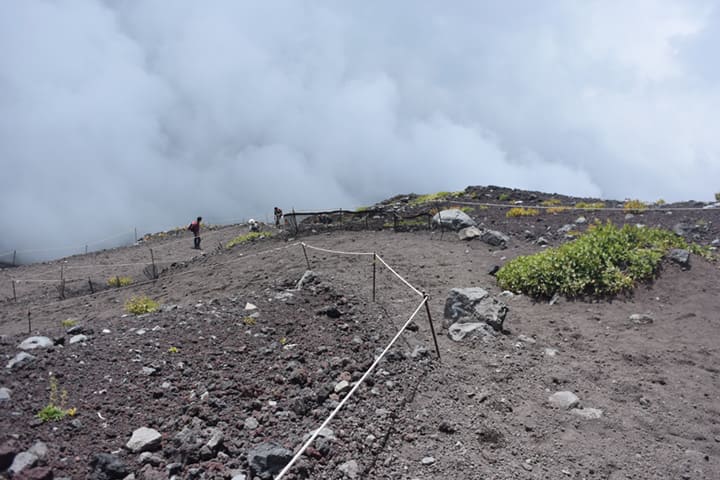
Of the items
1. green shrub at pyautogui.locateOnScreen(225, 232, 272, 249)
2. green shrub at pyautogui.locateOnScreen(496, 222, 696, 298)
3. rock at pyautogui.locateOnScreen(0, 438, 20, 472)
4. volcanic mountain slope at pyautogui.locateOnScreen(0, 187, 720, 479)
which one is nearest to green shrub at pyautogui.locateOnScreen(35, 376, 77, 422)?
volcanic mountain slope at pyautogui.locateOnScreen(0, 187, 720, 479)

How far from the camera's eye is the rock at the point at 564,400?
6.13 meters

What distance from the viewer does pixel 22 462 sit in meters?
4.52

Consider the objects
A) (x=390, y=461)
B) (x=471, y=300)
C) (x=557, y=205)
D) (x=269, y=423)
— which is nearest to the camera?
(x=390, y=461)

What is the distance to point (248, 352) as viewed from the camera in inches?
286

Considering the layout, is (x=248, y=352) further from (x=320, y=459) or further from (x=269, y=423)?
(x=320, y=459)

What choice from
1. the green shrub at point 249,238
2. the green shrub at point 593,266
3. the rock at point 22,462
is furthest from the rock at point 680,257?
the green shrub at point 249,238

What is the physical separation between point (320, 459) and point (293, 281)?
6.83 metres

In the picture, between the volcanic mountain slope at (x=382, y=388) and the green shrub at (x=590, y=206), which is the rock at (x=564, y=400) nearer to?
the volcanic mountain slope at (x=382, y=388)

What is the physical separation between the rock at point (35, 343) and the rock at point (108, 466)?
3.27m

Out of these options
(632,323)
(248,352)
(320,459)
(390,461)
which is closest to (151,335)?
(248,352)

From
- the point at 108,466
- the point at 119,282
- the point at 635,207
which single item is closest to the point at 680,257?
the point at 635,207

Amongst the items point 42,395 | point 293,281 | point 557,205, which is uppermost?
point 557,205

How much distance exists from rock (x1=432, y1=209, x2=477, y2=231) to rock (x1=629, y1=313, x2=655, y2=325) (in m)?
8.12

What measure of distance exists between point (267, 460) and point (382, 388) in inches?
79.7
